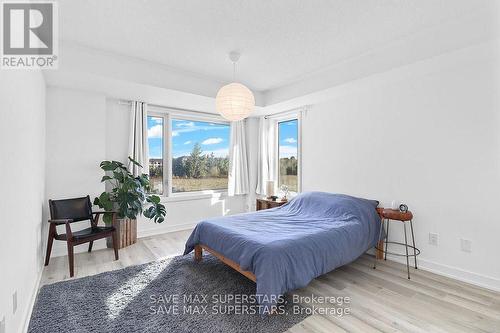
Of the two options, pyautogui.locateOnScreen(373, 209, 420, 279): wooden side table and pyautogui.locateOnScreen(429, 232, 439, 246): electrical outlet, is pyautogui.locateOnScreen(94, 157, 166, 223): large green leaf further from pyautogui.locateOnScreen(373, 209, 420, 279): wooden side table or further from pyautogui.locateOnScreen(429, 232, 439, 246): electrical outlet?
pyautogui.locateOnScreen(429, 232, 439, 246): electrical outlet

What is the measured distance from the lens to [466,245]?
2.75m

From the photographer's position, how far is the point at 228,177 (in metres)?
5.39

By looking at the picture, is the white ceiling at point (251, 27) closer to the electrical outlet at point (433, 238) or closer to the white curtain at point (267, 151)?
the white curtain at point (267, 151)

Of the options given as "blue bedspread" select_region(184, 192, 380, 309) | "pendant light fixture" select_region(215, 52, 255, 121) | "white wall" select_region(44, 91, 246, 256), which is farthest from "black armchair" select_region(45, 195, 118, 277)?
"pendant light fixture" select_region(215, 52, 255, 121)

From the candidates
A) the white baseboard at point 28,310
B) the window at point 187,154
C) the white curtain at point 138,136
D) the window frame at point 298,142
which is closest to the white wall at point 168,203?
the white curtain at point 138,136

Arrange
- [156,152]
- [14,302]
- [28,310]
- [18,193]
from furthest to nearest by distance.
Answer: [156,152], [28,310], [18,193], [14,302]

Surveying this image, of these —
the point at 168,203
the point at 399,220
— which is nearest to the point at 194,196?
the point at 168,203

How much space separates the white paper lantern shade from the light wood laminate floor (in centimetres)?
197

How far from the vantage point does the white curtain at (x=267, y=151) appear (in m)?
5.30

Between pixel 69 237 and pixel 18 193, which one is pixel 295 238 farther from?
pixel 69 237

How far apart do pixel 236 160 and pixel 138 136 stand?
6.44ft

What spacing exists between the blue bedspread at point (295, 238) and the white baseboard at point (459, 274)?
0.58 metres

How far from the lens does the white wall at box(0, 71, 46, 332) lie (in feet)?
4.94

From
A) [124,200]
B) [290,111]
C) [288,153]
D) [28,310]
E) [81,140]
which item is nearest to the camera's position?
[28,310]
